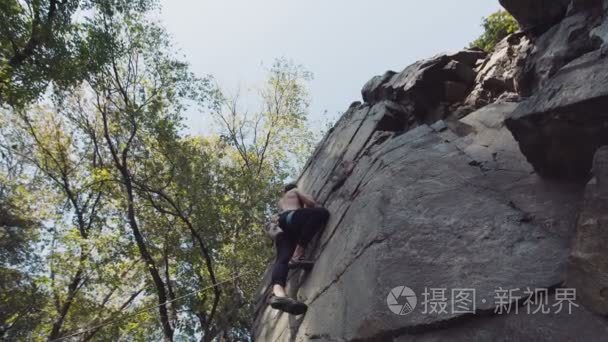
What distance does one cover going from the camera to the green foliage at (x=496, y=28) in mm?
9078

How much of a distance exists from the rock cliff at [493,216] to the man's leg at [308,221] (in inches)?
6.6

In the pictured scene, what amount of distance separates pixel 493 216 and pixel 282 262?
2966 mm

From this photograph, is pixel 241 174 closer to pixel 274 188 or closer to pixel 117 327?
pixel 274 188

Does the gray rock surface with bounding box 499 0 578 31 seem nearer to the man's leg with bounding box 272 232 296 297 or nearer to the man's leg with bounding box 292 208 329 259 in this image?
the man's leg with bounding box 292 208 329 259

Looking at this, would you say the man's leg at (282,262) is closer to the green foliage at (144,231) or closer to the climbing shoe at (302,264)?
the climbing shoe at (302,264)

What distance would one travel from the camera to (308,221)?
20.7 feet

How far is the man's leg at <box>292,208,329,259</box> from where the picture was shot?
631 centimetres

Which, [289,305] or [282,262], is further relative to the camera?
[282,262]

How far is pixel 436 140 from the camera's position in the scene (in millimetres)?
5531

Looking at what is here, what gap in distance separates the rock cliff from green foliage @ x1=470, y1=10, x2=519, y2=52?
2.65m

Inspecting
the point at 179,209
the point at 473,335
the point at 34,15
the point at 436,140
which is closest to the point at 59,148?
the point at 179,209

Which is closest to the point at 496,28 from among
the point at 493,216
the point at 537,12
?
the point at 537,12

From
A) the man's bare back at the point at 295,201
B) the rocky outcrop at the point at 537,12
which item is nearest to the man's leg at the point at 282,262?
the man's bare back at the point at 295,201

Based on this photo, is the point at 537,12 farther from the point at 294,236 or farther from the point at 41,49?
the point at 41,49
